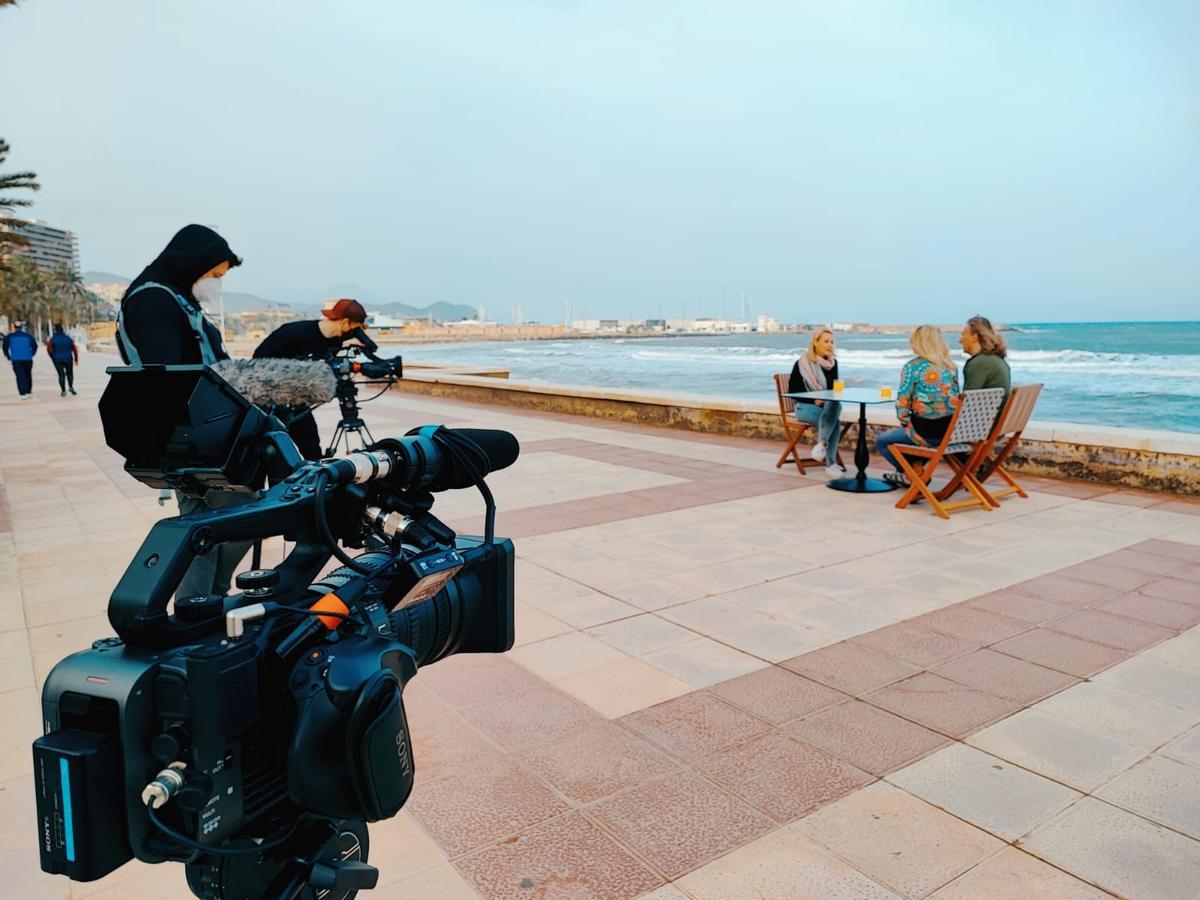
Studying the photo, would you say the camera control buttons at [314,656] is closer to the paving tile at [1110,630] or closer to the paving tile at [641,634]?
the paving tile at [641,634]

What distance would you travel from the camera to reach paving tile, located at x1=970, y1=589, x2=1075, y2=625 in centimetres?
377

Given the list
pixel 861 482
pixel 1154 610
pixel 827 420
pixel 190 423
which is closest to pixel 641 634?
pixel 1154 610

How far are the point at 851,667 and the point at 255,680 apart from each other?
2.58 meters

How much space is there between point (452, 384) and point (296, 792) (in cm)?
1385

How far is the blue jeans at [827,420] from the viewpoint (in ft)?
23.0

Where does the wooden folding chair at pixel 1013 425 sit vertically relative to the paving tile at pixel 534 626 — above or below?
above

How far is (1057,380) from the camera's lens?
2986 cm

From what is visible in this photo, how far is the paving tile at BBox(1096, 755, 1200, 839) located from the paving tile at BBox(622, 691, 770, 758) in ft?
3.25

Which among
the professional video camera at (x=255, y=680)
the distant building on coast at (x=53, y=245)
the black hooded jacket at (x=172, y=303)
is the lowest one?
the professional video camera at (x=255, y=680)

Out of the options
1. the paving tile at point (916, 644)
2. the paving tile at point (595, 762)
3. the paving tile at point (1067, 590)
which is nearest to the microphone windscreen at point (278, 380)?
the paving tile at point (595, 762)

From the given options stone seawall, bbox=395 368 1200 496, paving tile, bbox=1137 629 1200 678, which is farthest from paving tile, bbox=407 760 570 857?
stone seawall, bbox=395 368 1200 496

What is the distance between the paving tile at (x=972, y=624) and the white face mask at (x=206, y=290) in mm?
3006

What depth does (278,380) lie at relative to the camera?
183 centimetres

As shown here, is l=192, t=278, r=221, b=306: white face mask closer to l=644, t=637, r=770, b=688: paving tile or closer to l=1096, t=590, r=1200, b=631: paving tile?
l=644, t=637, r=770, b=688: paving tile
